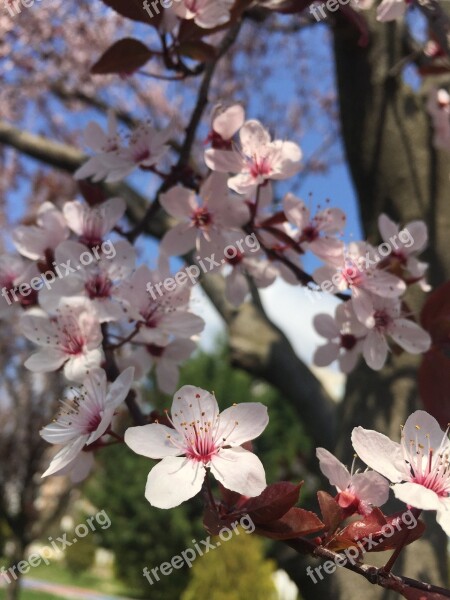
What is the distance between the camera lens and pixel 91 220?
103 cm

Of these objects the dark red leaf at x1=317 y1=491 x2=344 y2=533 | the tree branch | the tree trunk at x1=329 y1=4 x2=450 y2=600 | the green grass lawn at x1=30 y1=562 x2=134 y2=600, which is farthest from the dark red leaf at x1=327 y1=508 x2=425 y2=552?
the green grass lawn at x1=30 y1=562 x2=134 y2=600

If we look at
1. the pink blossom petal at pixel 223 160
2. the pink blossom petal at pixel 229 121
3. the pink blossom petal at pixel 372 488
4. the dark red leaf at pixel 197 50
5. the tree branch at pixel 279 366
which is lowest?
the tree branch at pixel 279 366

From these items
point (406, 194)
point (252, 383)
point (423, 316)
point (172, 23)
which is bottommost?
point (252, 383)

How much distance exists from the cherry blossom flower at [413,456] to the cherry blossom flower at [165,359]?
Result: 1.48ft

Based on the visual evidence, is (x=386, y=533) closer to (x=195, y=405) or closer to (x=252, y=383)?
(x=195, y=405)

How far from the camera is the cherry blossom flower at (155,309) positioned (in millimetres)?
933

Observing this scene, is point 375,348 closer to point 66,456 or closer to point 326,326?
point 326,326

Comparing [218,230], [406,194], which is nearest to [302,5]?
[218,230]

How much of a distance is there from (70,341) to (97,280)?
10 cm

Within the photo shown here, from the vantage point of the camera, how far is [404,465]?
0.66 m

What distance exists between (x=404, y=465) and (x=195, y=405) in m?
0.23

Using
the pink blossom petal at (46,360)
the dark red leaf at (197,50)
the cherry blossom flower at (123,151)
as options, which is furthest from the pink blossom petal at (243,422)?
the dark red leaf at (197,50)

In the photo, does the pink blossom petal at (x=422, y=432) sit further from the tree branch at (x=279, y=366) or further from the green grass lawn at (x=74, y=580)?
the green grass lawn at (x=74, y=580)

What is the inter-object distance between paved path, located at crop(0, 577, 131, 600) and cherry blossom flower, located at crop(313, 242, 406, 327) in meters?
9.64
